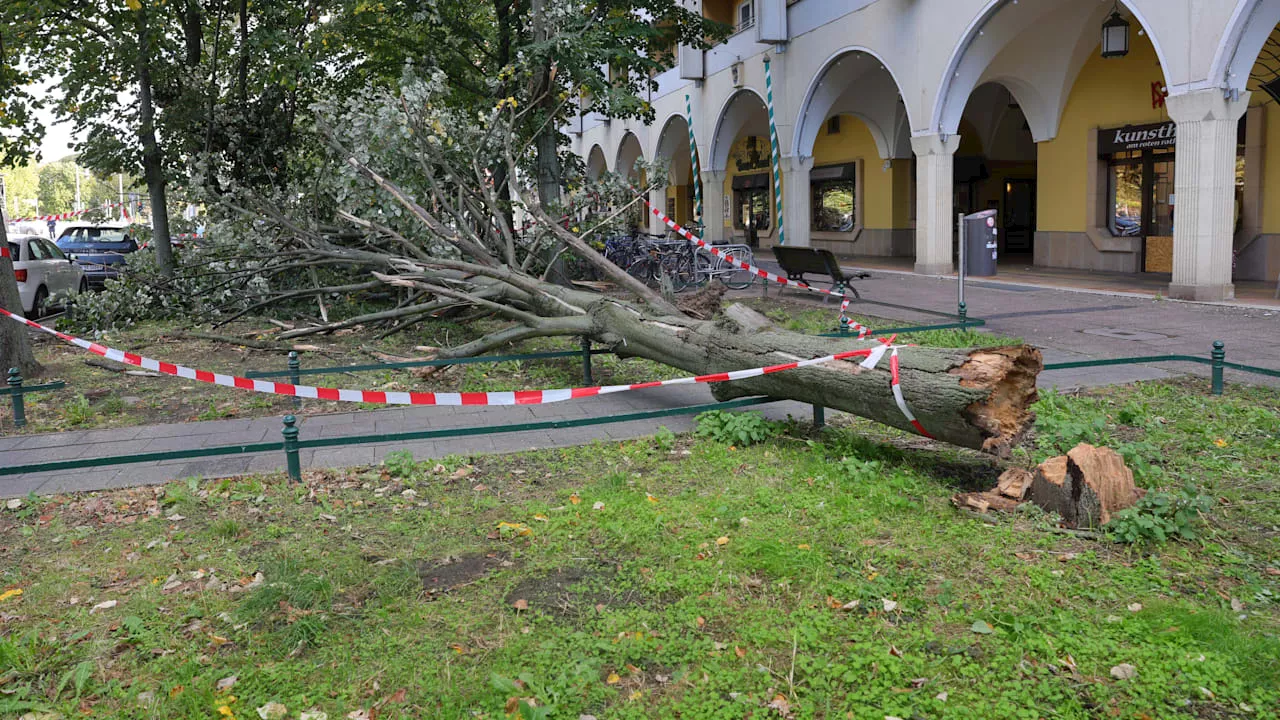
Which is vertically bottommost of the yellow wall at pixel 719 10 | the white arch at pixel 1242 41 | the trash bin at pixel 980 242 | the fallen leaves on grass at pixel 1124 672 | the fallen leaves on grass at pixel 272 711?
the fallen leaves on grass at pixel 272 711

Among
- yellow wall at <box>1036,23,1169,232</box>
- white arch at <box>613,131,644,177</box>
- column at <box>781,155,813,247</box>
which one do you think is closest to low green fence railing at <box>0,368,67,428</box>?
yellow wall at <box>1036,23,1169,232</box>

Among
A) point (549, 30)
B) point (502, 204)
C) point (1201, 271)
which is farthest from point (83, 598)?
point (1201, 271)

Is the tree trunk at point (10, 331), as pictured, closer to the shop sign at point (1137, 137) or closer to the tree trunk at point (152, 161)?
the tree trunk at point (152, 161)

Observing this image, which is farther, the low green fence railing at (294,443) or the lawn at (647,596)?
the low green fence railing at (294,443)

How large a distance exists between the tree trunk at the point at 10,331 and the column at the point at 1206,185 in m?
13.9

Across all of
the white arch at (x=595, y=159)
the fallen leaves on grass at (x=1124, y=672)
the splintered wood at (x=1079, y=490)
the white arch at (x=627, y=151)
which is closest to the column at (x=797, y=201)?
the white arch at (x=627, y=151)

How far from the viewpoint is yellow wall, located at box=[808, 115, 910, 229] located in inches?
1053

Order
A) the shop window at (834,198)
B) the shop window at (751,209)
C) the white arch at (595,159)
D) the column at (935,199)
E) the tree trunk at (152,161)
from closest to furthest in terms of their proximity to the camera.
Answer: the tree trunk at (152,161) < the column at (935,199) < the shop window at (834,198) < the shop window at (751,209) < the white arch at (595,159)

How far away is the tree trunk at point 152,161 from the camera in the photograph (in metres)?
13.9

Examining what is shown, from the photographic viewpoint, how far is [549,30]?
14000 millimetres

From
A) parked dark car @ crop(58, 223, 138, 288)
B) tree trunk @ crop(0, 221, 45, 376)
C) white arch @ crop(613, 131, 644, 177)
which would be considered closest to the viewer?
tree trunk @ crop(0, 221, 45, 376)

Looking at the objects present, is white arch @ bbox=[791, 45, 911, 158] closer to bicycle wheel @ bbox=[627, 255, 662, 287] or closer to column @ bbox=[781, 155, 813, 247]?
column @ bbox=[781, 155, 813, 247]

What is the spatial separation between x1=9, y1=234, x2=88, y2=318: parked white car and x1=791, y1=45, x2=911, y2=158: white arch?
1547 cm

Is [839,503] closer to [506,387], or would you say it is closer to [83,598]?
[83,598]
